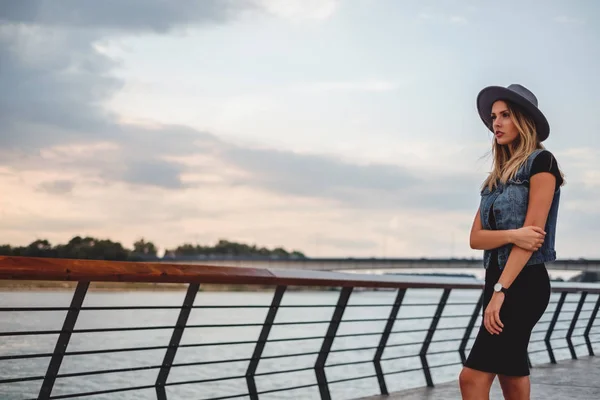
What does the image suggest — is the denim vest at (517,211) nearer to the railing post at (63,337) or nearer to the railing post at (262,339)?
the railing post at (63,337)

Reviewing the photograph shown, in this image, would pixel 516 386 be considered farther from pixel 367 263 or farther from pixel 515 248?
pixel 367 263

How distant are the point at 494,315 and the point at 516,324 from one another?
0.09 metres

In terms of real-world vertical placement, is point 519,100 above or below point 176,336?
above

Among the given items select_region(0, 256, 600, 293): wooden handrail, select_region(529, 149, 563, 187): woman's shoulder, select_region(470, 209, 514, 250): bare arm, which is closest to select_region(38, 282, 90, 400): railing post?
select_region(0, 256, 600, 293): wooden handrail

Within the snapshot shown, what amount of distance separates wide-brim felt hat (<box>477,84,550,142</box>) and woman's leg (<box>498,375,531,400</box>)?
83 cm

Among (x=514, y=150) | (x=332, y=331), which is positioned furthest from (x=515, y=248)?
(x=332, y=331)

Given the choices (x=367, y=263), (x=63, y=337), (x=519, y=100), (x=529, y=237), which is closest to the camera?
(x=529, y=237)

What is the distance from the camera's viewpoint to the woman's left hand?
2.77 m

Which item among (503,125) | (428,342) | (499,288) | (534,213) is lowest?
(428,342)

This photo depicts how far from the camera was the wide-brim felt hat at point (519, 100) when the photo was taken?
9.45ft

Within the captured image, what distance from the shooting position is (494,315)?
2.77 m

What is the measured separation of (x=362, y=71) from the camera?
1678 inches

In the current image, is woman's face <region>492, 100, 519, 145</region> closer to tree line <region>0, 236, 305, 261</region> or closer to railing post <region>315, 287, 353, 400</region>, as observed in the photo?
→ railing post <region>315, 287, 353, 400</region>

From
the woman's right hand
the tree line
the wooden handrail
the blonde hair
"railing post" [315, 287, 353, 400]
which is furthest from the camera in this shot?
the tree line
